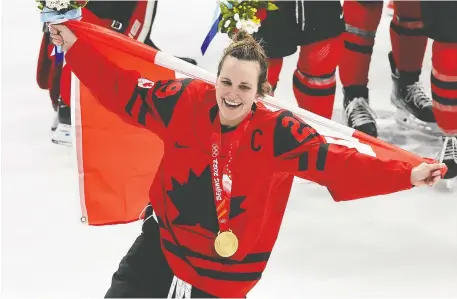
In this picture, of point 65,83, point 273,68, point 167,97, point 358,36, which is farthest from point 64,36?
point 358,36

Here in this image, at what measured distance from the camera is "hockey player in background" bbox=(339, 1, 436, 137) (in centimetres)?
410

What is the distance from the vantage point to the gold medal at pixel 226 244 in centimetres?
223

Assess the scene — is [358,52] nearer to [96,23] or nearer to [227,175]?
[96,23]

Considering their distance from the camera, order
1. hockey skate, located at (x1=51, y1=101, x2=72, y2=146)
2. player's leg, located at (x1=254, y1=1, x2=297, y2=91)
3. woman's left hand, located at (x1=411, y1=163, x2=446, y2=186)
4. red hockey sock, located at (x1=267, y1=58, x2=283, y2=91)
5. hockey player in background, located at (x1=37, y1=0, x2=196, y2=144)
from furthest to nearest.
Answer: hockey skate, located at (x1=51, y1=101, x2=72, y2=146) → hockey player in background, located at (x1=37, y1=0, x2=196, y2=144) → red hockey sock, located at (x1=267, y1=58, x2=283, y2=91) → player's leg, located at (x1=254, y1=1, x2=297, y2=91) → woman's left hand, located at (x1=411, y1=163, x2=446, y2=186)

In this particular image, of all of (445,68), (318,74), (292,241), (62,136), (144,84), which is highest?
(144,84)

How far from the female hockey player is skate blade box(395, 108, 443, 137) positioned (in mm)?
1997

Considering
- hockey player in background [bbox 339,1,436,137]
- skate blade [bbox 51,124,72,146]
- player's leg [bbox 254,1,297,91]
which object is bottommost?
skate blade [bbox 51,124,72,146]

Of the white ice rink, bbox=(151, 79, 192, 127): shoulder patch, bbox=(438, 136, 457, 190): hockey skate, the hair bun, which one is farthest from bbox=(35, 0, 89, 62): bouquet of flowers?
bbox=(438, 136, 457, 190): hockey skate

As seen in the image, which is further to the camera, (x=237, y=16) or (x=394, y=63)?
(x=394, y=63)

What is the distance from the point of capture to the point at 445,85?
3656 millimetres

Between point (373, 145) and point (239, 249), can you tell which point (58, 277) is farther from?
point (373, 145)

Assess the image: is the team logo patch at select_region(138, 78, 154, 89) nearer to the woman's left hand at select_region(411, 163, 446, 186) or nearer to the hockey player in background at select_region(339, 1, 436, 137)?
the woman's left hand at select_region(411, 163, 446, 186)

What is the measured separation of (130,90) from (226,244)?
47 cm

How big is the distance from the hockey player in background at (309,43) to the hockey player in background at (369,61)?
0.38m
